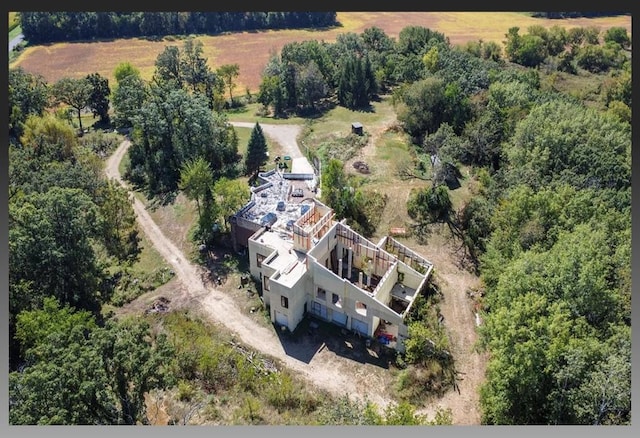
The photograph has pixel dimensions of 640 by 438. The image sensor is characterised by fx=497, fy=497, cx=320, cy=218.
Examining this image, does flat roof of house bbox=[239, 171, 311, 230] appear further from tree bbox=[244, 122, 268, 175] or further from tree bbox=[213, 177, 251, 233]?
tree bbox=[244, 122, 268, 175]

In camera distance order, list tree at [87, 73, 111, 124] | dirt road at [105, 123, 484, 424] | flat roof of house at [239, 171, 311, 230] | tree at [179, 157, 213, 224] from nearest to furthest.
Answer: dirt road at [105, 123, 484, 424] → flat roof of house at [239, 171, 311, 230] → tree at [179, 157, 213, 224] → tree at [87, 73, 111, 124]

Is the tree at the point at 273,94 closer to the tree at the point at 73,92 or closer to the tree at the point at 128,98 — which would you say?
the tree at the point at 128,98

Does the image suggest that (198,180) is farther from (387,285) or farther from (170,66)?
(170,66)

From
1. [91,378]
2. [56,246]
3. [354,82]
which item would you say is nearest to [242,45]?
[354,82]

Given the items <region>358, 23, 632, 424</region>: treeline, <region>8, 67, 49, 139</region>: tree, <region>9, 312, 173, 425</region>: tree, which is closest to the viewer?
<region>9, 312, 173, 425</region>: tree

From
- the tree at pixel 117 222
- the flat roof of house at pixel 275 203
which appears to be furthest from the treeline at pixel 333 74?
the tree at pixel 117 222

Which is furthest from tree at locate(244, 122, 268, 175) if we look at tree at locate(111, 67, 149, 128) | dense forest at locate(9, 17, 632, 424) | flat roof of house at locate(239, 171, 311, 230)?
tree at locate(111, 67, 149, 128)
